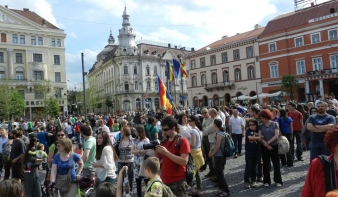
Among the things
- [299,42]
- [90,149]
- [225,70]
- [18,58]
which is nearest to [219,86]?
[225,70]

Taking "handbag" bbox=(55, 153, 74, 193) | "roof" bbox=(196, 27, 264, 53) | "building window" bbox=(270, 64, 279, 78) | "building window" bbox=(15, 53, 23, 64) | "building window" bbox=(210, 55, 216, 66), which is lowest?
"handbag" bbox=(55, 153, 74, 193)

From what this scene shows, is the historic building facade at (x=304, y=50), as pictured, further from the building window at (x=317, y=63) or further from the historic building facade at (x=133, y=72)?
the historic building facade at (x=133, y=72)

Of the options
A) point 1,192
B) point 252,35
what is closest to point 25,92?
point 252,35

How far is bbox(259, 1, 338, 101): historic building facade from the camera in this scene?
40625 millimetres

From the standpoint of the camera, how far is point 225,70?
182 ft

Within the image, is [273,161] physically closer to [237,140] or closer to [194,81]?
[237,140]

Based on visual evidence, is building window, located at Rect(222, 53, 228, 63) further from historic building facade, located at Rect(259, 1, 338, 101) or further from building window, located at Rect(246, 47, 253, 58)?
historic building facade, located at Rect(259, 1, 338, 101)

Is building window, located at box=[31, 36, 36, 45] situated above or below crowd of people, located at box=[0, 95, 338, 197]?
above

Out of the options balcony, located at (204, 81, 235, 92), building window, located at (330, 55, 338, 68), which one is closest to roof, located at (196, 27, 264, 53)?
balcony, located at (204, 81, 235, 92)

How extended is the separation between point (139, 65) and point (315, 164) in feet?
262

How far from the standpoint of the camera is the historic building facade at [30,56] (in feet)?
180

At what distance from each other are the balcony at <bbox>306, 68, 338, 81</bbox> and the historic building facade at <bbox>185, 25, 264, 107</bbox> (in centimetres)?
910

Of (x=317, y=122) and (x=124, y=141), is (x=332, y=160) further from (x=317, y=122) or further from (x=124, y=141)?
(x=124, y=141)

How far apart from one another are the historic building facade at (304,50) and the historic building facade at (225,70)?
7.09 feet
